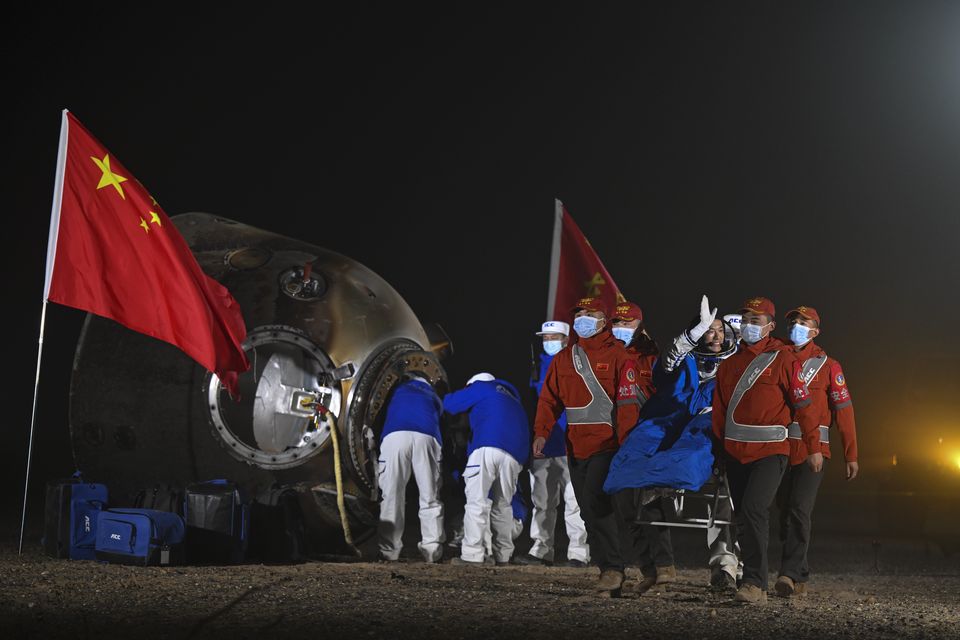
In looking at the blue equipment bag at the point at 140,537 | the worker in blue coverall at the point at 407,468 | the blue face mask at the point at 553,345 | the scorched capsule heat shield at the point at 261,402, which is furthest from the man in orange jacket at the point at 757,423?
the blue equipment bag at the point at 140,537

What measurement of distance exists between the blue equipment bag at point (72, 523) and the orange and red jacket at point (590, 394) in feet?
11.4

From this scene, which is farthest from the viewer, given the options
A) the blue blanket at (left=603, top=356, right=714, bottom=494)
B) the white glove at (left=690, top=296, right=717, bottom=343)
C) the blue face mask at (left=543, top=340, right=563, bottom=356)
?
the blue face mask at (left=543, top=340, right=563, bottom=356)

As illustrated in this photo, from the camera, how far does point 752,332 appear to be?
8047mm

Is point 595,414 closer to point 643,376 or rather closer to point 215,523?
point 643,376

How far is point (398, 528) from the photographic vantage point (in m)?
10.0

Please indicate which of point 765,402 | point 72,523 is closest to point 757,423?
point 765,402

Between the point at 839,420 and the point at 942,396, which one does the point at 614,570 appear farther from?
the point at 942,396

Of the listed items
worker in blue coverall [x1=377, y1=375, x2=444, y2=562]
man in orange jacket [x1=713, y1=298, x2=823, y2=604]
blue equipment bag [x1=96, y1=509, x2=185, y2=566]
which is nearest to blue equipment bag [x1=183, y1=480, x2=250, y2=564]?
blue equipment bag [x1=96, y1=509, x2=185, y2=566]

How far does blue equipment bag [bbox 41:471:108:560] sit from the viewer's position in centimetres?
915

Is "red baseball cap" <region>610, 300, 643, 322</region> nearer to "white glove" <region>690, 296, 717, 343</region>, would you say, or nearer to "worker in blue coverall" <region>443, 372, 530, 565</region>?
"white glove" <region>690, 296, 717, 343</region>

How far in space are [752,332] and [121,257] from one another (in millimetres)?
4476

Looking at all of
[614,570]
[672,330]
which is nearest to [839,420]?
[614,570]

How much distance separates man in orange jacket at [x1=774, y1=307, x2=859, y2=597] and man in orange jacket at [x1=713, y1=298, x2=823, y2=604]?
15 centimetres

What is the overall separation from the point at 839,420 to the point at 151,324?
4.85 metres
